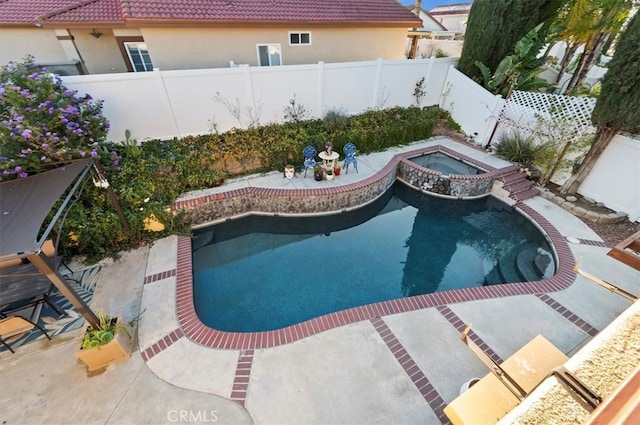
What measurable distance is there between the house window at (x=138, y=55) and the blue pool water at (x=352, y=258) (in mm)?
8806

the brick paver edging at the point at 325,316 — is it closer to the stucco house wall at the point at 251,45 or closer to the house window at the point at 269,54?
the stucco house wall at the point at 251,45

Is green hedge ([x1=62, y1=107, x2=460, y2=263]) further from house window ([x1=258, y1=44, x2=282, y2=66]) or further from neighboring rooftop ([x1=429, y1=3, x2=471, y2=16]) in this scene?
neighboring rooftop ([x1=429, y1=3, x2=471, y2=16])

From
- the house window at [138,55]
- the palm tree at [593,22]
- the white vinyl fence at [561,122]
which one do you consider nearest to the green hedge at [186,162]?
the white vinyl fence at [561,122]

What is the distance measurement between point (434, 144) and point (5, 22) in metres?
17.7

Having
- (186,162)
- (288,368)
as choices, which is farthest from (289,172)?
(288,368)

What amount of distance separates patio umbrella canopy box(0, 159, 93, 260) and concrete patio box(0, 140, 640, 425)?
2.33 meters

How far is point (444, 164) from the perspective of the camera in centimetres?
1104

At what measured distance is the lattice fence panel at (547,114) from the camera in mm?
8531

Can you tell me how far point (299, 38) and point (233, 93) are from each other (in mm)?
5096

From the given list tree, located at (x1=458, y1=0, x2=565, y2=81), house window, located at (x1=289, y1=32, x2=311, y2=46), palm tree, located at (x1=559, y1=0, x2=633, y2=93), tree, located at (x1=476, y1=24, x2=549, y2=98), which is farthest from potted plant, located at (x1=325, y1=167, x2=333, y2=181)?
palm tree, located at (x1=559, y1=0, x2=633, y2=93)

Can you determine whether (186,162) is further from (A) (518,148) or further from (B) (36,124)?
(A) (518,148)

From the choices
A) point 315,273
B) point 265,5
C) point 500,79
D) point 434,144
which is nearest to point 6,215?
point 315,273

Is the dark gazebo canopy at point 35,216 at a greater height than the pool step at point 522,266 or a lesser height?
greater

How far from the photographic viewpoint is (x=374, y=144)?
1130cm
